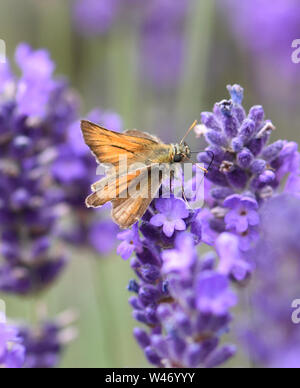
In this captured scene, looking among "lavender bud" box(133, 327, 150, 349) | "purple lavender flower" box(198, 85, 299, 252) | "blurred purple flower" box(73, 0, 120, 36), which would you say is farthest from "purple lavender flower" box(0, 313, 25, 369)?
"blurred purple flower" box(73, 0, 120, 36)

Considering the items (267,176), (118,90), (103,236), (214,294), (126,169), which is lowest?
(214,294)

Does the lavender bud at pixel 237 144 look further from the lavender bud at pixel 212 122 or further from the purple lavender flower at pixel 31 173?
the purple lavender flower at pixel 31 173

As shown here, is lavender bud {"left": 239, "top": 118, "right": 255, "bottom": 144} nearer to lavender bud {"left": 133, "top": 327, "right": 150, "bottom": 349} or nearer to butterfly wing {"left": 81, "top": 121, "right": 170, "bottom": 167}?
butterfly wing {"left": 81, "top": 121, "right": 170, "bottom": 167}

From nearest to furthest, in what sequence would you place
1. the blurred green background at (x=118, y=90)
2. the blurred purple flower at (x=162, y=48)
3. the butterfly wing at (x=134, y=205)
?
the butterfly wing at (x=134, y=205) → the blurred green background at (x=118, y=90) → the blurred purple flower at (x=162, y=48)

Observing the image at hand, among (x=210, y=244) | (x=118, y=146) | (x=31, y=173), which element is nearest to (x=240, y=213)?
(x=210, y=244)

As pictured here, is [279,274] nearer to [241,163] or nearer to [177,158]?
[241,163]

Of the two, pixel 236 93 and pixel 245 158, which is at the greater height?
pixel 236 93

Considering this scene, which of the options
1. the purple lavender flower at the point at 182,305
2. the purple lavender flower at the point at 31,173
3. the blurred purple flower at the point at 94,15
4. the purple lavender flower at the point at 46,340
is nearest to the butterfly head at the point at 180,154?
the purple lavender flower at the point at 182,305

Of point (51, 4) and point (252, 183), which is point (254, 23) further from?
point (252, 183)
